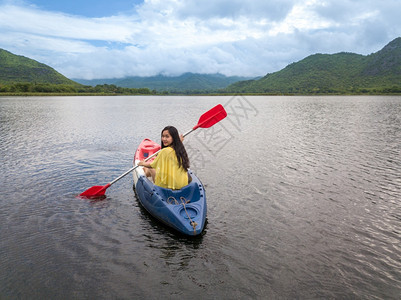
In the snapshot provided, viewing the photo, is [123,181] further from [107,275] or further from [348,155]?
[348,155]

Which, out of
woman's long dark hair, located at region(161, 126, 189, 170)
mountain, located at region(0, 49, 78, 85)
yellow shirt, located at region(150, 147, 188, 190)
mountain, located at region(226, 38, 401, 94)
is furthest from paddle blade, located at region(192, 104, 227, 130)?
mountain, located at region(0, 49, 78, 85)

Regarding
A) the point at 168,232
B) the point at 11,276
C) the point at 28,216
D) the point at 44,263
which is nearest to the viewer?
the point at 11,276

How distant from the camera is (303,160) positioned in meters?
14.2

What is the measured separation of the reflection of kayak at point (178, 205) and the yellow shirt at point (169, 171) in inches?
5.7

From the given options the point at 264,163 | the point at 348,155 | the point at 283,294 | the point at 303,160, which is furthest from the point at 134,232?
the point at 348,155

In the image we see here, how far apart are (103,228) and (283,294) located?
465cm

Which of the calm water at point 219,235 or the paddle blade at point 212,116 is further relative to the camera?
the paddle blade at point 212,116

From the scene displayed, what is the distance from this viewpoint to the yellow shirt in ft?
23.4

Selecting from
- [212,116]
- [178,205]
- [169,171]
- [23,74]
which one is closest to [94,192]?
[169,171]

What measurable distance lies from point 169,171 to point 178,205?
37.3 inches

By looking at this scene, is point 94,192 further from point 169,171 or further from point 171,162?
point 171,162

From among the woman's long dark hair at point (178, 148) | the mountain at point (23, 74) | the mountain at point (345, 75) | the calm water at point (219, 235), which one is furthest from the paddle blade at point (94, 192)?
the mountain at point (23, 74)

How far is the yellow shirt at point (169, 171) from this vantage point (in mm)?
7121

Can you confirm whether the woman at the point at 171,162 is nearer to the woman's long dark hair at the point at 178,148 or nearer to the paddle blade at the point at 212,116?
the woman's long dark hair at the point at 178,148
